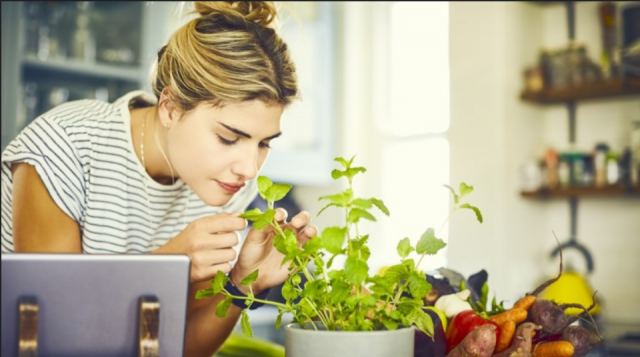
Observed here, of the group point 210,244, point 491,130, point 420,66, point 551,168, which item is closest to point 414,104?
point 420,66

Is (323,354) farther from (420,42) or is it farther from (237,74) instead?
(420,42)

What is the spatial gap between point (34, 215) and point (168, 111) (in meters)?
0.33

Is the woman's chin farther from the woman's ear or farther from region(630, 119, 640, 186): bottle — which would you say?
region(630, 119, 640, 186): bottle

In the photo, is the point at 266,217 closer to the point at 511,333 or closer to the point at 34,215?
the point at 511,333

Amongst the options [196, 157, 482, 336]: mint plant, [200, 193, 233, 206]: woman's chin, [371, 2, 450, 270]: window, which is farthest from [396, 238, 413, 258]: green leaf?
[371, 2, 450, 270]: window

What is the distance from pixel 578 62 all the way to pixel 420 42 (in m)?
0.69

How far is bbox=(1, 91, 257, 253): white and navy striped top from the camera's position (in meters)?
1.45

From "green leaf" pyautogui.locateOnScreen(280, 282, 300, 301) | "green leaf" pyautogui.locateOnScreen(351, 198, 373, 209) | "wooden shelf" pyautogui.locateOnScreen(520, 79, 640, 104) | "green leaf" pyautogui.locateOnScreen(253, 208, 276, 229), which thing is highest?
"wooden shelf" pyautogui.locateOnScreen(520, 79, 640, 104)

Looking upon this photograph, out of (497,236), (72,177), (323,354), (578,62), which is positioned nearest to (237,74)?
(72,177)

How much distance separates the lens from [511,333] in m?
1.05

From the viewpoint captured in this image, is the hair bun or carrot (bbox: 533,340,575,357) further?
the hair bun

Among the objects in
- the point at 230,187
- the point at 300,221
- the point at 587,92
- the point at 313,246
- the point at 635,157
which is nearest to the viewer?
the point at 313,246

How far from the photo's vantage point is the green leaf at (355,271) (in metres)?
0.91

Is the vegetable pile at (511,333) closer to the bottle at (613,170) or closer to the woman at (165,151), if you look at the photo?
the woman at (165,151)
